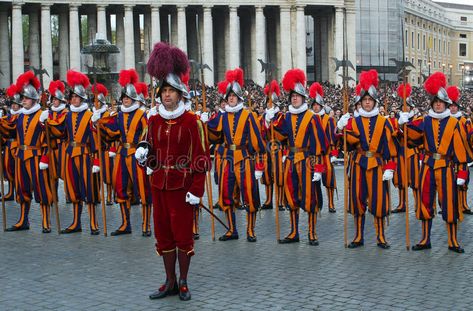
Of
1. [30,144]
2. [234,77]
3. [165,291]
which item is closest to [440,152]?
[234,77]

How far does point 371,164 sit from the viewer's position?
34.7ft

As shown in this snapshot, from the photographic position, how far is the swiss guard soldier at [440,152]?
10.2 meters

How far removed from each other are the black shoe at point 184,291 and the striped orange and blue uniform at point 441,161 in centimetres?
363

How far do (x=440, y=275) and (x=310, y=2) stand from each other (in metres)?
54.0

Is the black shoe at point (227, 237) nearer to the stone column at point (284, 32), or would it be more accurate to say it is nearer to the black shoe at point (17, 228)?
the black shoe at point (17, 228)

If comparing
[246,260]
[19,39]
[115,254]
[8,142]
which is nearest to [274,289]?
[246,260]

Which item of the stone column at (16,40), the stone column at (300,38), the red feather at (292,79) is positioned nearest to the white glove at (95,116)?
the red feather at (292,79)

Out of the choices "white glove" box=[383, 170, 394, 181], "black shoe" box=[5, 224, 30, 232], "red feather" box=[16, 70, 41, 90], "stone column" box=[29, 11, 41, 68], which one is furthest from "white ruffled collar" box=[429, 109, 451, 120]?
"stone column" box=[29, 11, 41, 68]

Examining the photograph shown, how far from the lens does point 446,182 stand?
33.4ft

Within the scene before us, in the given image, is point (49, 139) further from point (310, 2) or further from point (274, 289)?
point (310, 2)

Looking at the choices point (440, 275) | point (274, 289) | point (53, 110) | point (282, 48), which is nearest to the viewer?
point (274, 289)

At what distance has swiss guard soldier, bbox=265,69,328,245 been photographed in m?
10.9

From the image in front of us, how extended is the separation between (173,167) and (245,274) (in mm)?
1664

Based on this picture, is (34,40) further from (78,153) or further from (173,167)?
(173,167)
